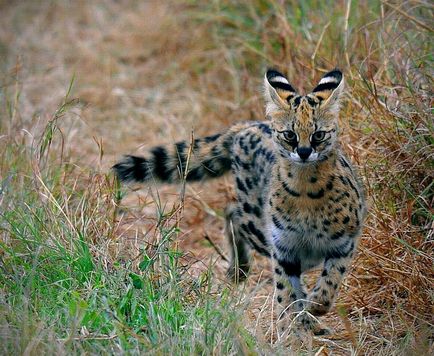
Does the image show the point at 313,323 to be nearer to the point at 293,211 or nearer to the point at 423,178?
the point at 293,211

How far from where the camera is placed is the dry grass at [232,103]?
5.60 m

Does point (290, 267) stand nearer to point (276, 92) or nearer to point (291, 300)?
point (291, 300)

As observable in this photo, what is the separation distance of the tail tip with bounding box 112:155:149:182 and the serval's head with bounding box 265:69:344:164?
1.00 m

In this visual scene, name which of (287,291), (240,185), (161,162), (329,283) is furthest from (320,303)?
(161,162)

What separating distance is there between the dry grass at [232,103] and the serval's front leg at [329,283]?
20 cm

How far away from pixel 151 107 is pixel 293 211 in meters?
4.57

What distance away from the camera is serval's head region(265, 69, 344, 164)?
5.19 m

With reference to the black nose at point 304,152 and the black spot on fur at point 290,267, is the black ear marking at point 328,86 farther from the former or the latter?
the black spot on fur at point 290,267

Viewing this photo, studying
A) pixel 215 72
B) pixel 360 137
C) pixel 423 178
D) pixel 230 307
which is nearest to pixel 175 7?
pixel 215 72

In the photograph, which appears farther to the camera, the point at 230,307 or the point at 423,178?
the point at 423,178

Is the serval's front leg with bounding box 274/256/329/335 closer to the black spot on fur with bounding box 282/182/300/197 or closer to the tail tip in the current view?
the black spot on fur with bounding box 282/182/300/197

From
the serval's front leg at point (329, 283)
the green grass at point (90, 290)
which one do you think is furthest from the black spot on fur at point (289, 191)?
the green grass at point (90, 290)

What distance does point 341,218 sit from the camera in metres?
5.50

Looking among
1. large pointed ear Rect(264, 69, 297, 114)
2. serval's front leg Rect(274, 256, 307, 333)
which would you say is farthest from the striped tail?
serval's front leg Rect(274, 256, 307, 333)
